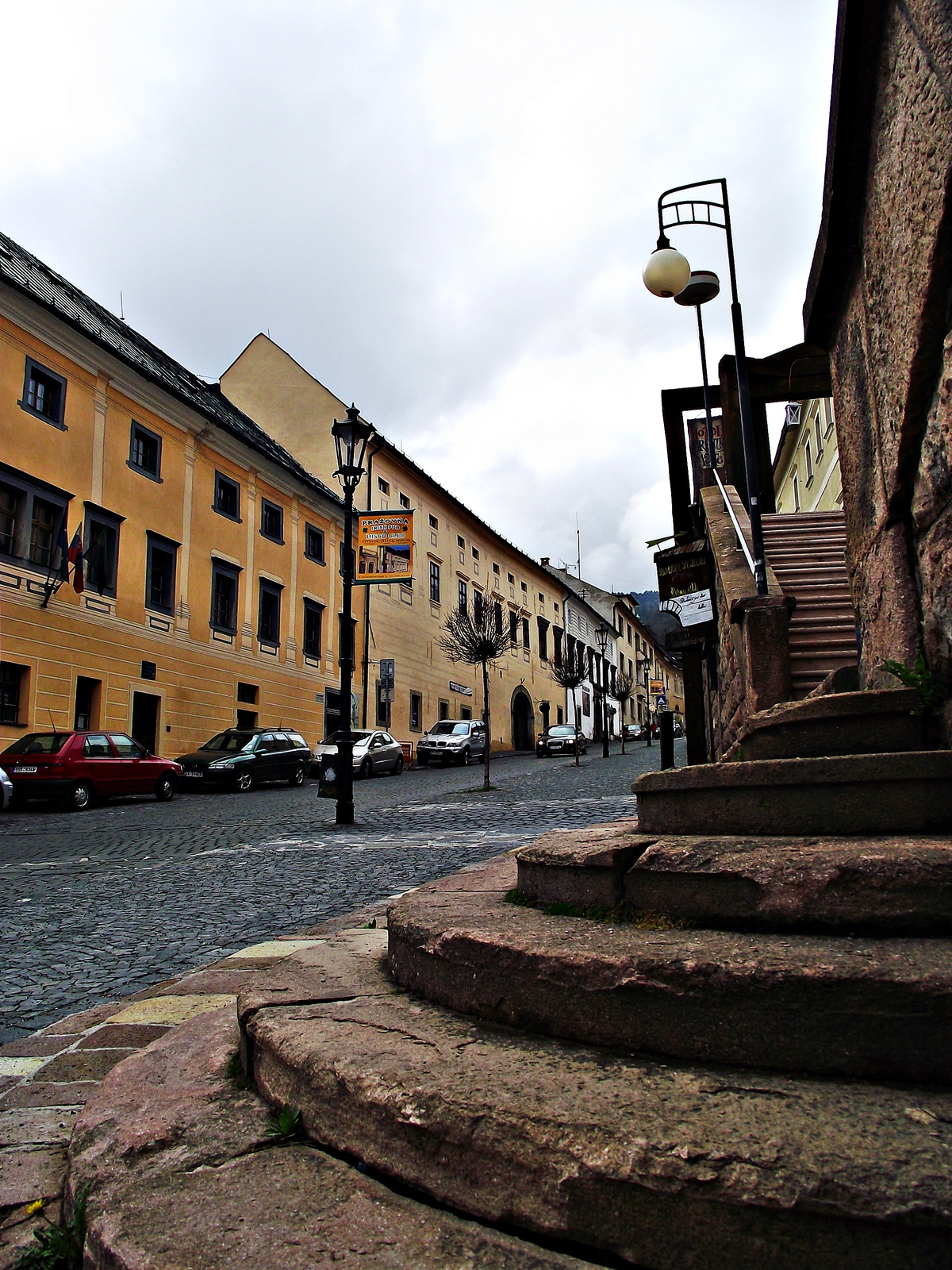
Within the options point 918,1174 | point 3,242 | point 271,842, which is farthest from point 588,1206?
point 3,242

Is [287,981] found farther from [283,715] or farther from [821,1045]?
[283,715]

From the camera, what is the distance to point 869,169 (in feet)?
11.7

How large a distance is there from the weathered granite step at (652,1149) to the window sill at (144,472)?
74.4 ft

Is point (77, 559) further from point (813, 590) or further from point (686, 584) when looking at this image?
point (813, 590)

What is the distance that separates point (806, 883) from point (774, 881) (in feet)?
0.26

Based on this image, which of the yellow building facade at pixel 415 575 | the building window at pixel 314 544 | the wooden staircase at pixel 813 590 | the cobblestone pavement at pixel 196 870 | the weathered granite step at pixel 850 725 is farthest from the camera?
the yellow building facade at pixel 415 575

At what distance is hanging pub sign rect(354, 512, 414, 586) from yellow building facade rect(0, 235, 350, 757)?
692 cm

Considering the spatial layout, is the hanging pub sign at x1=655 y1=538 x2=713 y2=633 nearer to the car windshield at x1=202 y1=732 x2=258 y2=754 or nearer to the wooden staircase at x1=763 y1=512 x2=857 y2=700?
the wooden staircase at x1=763 y1=512 x2=857 y2=700

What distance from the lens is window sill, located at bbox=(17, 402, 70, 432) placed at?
19.4 metres

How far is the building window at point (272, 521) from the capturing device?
2891 centimetres

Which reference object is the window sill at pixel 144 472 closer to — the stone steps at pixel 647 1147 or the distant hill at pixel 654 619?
the stone steps at pixel 647 1147

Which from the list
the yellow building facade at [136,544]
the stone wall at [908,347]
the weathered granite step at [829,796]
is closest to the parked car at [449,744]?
the yellow building facade at [136,544]

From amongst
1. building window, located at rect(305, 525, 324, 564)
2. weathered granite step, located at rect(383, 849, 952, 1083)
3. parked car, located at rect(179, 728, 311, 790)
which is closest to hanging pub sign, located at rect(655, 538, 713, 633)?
weathered granite step, located at rect(383, 849, 952, 1083)

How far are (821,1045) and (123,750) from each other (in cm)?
1815
